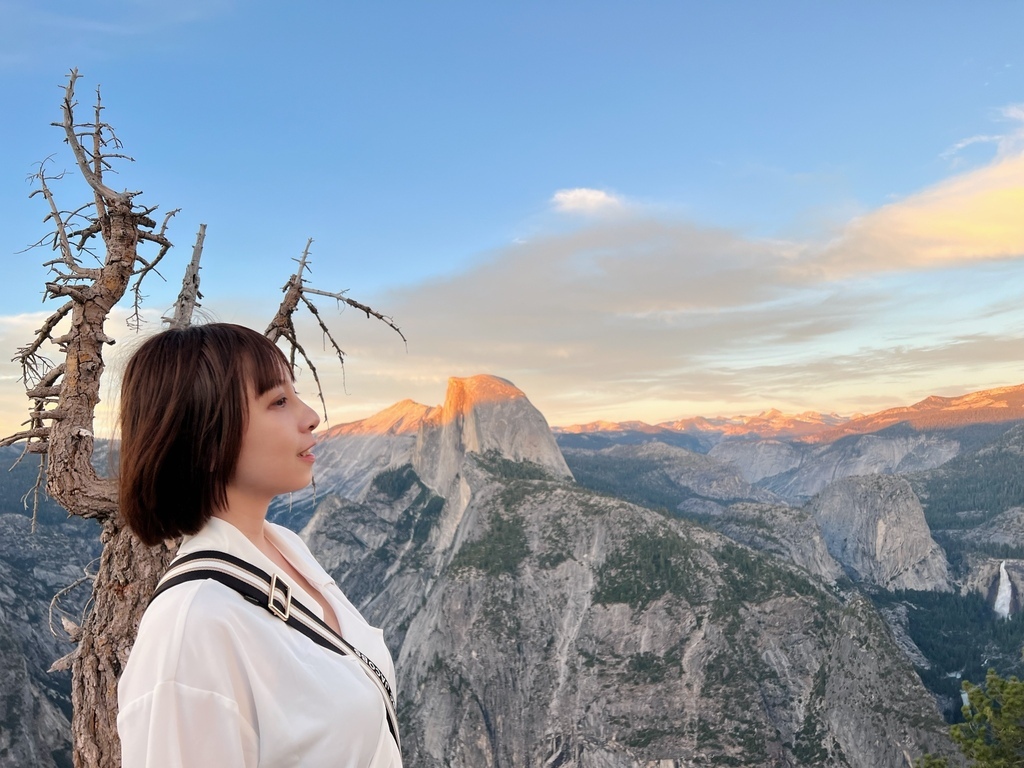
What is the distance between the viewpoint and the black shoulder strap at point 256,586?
8.87 feet

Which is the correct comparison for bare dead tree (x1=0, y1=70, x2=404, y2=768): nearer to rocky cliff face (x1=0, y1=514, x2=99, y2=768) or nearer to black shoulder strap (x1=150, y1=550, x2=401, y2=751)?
black shoulder strap (x1=150, y1=550, x2=401, y2=751)

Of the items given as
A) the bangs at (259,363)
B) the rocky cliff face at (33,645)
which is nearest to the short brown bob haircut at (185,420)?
the bangs at (259,363)

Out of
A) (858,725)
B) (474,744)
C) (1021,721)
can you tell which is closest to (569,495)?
(474,744)

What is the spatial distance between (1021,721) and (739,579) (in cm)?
7708

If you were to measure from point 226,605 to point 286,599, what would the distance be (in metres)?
0.34

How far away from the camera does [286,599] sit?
2932mm

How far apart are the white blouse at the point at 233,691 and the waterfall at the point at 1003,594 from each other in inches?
7253

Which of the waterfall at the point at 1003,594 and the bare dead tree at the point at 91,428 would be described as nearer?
the bare dead tree at the point at 91,428

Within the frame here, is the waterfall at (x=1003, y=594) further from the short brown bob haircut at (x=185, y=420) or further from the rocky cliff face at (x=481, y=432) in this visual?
the short brown bob haircut at (x=185, y=420)

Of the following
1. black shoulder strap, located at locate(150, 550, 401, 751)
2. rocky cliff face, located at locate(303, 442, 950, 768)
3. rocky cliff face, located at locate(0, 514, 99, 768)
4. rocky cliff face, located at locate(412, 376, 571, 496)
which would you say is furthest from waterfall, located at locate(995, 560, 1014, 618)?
black shoulder strap, located at locate(150, 550, 401, 751)

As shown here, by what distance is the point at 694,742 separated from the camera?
3349 inches

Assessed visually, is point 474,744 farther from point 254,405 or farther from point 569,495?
point 254,405

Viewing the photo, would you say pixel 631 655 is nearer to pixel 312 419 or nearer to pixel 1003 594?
pixel 312 419

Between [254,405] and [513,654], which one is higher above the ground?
[254,405]
